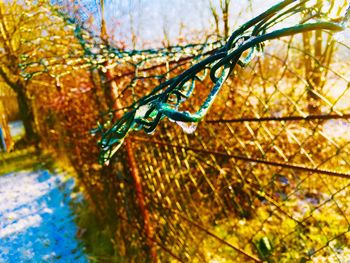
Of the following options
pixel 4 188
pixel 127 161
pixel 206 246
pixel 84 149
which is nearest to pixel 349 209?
pixel 206 246

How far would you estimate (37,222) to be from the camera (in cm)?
430

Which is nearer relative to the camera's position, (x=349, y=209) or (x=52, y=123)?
(x=349, y=209)

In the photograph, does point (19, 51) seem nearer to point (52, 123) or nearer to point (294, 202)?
point (52, 123)

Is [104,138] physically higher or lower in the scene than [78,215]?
higher

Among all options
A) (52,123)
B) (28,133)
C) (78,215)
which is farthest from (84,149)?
(28,133)

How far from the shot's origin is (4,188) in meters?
5.94

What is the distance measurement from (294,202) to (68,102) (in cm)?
333

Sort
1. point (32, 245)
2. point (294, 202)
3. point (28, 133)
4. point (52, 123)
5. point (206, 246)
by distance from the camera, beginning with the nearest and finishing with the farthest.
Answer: point (206, 246) → point (32, 245) → point (294, 202) → point (52, 123) → point (28, 133)

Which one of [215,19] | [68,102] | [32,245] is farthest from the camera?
[215,19]

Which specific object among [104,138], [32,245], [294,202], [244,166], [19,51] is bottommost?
[294,202]

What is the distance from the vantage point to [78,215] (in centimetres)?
442

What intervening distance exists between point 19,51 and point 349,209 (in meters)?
8.44

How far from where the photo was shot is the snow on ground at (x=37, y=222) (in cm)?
341

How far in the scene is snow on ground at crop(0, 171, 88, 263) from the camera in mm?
3414
